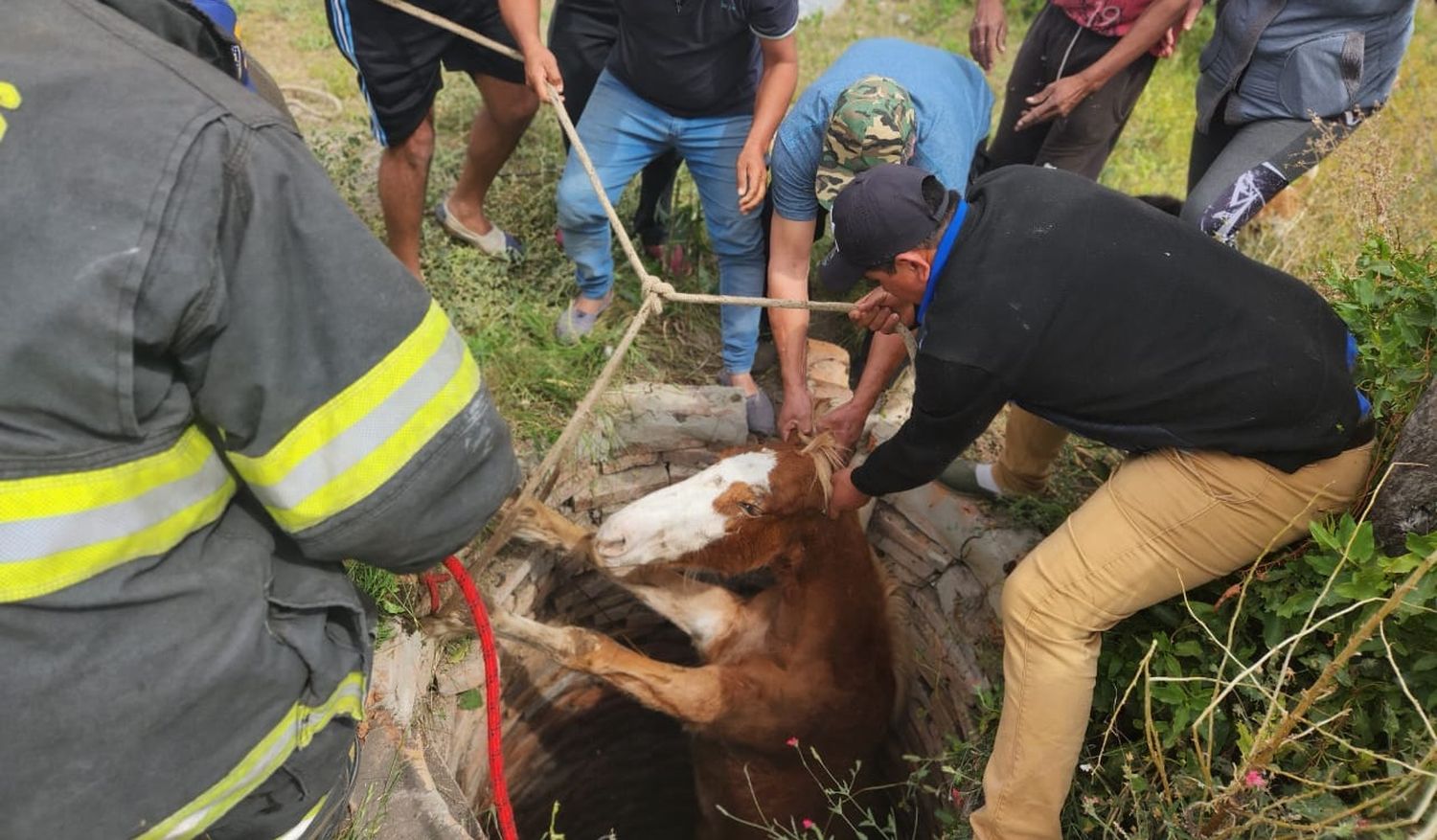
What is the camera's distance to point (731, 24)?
3.33m

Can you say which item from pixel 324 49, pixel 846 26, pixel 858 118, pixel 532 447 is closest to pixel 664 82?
pixel 858 118

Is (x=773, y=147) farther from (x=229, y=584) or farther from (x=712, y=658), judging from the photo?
(x=229, y=584)

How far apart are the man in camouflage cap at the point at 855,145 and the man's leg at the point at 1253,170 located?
2.79 feet

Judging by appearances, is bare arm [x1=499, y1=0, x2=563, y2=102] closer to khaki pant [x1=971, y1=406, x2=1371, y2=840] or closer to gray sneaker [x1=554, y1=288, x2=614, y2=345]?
gray sneaker [x1=554, y1=288, x2=614, y2=345]

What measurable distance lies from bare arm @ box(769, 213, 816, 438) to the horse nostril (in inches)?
29.1

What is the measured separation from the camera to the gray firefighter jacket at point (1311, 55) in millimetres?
3168

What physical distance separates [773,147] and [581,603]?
2133 millimetres

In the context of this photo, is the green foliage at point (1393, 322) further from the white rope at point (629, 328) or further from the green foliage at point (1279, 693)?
the white rope at point (629, 328)

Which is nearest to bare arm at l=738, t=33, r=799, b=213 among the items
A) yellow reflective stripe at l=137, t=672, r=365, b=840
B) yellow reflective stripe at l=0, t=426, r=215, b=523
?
yellow reflective stripe at l=137, t=672, r=365, b=840

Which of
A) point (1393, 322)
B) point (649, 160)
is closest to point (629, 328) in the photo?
point (649, 160)

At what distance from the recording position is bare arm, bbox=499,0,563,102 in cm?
334

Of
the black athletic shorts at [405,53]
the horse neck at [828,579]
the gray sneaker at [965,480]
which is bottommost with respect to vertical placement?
the horse neck at [828,579]

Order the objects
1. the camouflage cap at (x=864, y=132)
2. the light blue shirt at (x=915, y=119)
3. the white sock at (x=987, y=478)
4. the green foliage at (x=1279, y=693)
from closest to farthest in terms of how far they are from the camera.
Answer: the green foliage at (x=1279, y=693)
the camouflage cap at (x=864, y=132)
the light blue shirt at (x=915, y=119)
the white sock at (x=987, y=478)

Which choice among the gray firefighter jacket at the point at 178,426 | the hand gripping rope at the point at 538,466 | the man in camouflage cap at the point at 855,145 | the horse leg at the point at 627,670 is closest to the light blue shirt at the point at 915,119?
the man in camouflage cap at the point at 855,145
